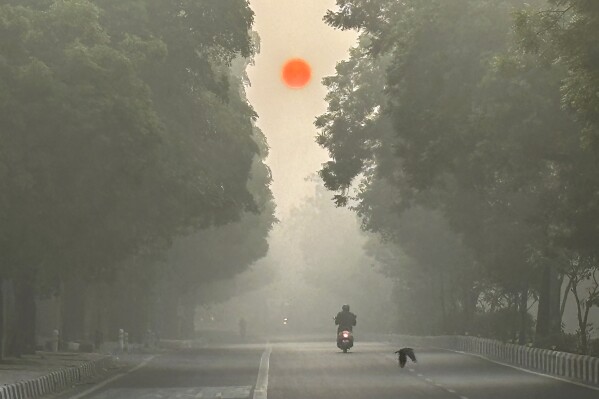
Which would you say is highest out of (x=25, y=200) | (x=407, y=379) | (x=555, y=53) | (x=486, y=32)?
(x=486, y=32)

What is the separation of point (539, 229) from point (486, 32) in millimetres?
11984

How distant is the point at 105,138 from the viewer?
120 feet

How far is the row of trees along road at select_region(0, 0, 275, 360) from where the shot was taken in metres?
35.8

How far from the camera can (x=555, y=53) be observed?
3231 cm

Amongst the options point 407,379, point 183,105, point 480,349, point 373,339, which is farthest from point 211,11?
point 373,339

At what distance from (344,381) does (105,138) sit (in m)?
8.49

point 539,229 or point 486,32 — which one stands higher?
Result: point 486,32

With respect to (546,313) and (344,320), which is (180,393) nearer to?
(546,313)

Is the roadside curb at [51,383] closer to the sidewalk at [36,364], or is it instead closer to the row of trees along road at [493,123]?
the sidewalk at [36,364]

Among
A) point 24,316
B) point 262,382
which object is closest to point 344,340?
point 24,316

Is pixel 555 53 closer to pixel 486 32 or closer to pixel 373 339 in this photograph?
pixel 486 32

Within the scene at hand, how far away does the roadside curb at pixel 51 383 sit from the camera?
2845 cm

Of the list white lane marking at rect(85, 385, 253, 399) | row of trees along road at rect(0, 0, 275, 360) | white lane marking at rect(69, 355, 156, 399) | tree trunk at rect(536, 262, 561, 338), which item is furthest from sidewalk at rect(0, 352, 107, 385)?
tree trunk at rect(536, 262, 561, 338)

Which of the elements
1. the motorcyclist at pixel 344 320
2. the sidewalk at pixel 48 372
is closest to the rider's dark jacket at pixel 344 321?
the motorcyclist at pixel 344 320
